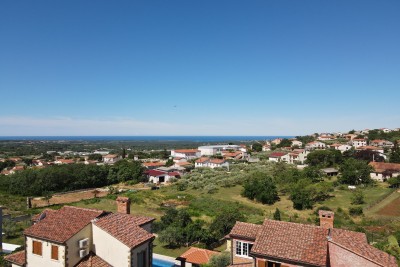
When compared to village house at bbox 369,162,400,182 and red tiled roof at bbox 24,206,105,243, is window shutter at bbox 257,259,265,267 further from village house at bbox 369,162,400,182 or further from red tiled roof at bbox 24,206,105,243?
village house at bbox 369,162,400,182

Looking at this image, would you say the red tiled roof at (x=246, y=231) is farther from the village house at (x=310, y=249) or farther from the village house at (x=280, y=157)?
the village house at (x=280, y=157)

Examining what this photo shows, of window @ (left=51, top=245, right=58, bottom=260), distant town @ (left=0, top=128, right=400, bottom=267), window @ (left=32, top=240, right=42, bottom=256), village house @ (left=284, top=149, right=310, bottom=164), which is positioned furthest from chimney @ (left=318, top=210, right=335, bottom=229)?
village house @ (left=284, top=149, right=310, bottom=164)

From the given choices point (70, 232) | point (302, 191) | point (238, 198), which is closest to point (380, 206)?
point (302, 191)

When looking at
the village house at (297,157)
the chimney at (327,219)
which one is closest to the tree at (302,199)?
the chimney at (327,219)

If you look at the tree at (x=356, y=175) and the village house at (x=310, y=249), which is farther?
the tree at (x=356, y=175)

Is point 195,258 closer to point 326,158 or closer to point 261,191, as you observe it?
point 261,191
